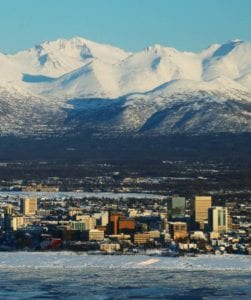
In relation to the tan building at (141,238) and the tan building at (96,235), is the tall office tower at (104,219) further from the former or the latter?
the tan building at (141,238)

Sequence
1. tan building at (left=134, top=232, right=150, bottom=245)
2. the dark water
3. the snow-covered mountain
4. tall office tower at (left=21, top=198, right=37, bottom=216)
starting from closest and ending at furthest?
the dark water → tan building at (left=134, top=232, right=150, bottom=245) → tall office tower at (left=21, top=198, right=37, bottom=216) → the snow-covered mountain

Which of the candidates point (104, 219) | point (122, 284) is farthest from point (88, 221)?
point (122, 284)

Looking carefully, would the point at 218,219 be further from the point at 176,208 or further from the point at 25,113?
the point at 25,113

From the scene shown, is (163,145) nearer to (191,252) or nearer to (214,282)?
(191,252)

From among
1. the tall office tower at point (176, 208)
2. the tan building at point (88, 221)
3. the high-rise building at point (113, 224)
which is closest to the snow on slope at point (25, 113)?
the tall office tower at point (176, 208)

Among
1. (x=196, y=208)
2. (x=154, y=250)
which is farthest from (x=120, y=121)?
(x=154, y=250)

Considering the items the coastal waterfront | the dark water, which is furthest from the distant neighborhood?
the dark water

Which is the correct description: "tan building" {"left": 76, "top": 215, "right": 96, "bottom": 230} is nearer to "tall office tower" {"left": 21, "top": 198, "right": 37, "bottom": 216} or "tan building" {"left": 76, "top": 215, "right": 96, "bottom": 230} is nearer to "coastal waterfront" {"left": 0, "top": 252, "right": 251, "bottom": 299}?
"tall office tower" {"left": 21, "top": 198, "right": 37, "bottom": 216}
